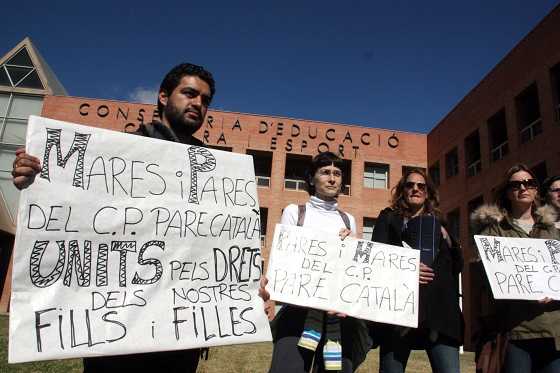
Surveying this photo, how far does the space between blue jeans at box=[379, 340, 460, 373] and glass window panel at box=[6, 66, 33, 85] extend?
2597 centimetres

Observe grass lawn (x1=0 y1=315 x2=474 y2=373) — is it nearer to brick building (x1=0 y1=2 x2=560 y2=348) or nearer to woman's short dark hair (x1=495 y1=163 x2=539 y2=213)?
woman's short dark hair (x1=495 y1=163 x2=539 y2=213)

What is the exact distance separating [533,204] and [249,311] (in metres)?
2.49

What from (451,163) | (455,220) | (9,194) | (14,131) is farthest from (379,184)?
(14,131)

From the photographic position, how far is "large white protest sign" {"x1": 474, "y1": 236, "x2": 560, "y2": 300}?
9.17 ft

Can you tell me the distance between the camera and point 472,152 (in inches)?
744

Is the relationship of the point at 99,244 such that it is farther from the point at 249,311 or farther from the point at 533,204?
the point at 533,204

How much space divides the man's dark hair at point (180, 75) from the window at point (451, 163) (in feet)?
65.4

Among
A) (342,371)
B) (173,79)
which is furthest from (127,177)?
(342,371)

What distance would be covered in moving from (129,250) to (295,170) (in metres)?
22.7

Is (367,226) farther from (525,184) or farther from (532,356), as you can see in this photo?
(532,356)

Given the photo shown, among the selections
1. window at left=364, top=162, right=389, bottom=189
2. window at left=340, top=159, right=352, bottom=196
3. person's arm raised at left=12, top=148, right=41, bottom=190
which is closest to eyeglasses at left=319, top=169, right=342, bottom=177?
person's arm raised at left=12, top=148, right=41, bottom=190

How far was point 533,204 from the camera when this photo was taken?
10.4 ft

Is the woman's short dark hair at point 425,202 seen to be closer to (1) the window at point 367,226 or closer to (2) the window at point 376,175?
(1) the window at point 367,226

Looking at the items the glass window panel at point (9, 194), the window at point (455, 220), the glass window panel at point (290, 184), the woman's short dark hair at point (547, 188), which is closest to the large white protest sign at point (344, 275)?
the woman's short dark hair at point (547, 188)
